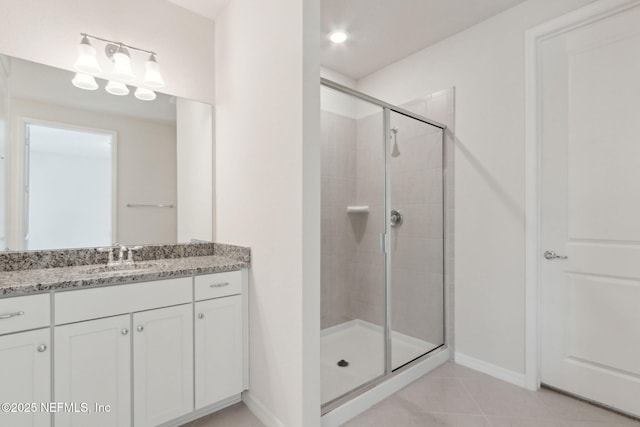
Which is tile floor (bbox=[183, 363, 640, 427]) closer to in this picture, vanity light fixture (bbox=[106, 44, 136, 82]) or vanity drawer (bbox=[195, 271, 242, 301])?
vanity drawer (bbox=[195, 271, 242, 301])

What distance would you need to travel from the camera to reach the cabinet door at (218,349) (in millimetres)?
1642

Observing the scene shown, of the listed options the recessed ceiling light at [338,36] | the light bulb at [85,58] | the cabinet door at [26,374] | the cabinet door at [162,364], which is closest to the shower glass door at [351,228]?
the recessed ceiling light at [338,36]

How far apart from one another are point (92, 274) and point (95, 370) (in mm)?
432

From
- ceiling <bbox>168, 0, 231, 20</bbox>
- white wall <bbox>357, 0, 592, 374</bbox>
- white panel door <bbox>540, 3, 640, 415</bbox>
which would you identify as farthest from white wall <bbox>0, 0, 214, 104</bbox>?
white panel door <bbox>540, 3, 640, 415</bbox>

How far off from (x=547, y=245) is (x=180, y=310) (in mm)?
2302

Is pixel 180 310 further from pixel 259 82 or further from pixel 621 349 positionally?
pixel 621 349

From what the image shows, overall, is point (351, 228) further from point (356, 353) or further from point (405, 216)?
point (356, 353)

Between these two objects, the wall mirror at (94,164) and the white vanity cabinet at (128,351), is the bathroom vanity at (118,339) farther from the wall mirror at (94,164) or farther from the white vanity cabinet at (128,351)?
the wall mirror at (94,164)

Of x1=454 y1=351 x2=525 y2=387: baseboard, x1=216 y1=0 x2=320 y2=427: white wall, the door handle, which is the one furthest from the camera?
x1=454 y1=351 x2=525 y2=387: baseboard

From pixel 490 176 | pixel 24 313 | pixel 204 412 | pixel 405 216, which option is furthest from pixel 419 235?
pixel 24 313

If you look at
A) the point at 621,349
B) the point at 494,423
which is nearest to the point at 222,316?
the point at 494,423

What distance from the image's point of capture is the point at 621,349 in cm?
172

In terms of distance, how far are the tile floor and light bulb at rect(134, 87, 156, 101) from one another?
199cm

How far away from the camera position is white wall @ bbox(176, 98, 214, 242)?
6.97ft
